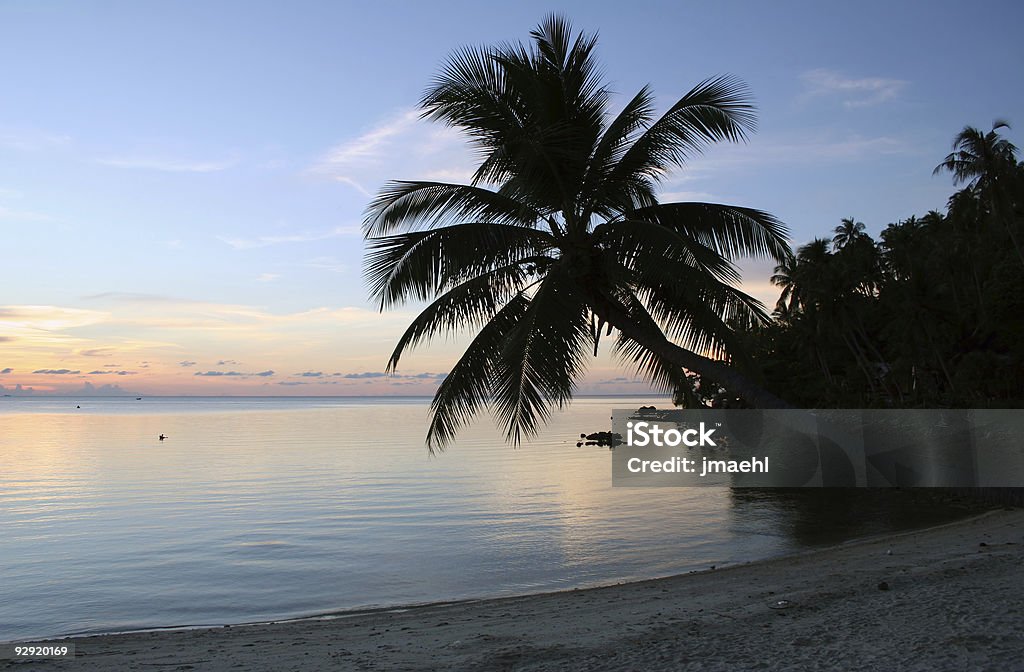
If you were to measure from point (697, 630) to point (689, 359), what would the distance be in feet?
16.2

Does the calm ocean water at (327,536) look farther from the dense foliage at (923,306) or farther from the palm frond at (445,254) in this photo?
the dense foliage at (923,306)

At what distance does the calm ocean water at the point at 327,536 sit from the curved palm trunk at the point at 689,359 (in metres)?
4.24

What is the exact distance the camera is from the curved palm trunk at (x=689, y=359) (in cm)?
1089

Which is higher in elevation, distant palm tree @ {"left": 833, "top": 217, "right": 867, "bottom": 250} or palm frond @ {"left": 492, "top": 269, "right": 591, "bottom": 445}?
distant palm tree @ {"left": 833, "top": 217, "right": 867, "bottom": 250}

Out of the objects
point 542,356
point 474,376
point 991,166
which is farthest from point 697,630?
point 991,166

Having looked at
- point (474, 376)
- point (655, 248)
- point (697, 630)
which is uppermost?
point (655, 248)

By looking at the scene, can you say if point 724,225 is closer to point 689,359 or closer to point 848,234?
point 689,359

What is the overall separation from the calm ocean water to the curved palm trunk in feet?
13.9

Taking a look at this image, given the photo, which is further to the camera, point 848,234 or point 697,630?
point 848,234

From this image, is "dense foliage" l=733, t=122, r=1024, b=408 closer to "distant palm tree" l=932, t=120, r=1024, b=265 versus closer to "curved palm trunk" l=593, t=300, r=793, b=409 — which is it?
"distant palm tree" l=932, t=120, r=1024, b=265

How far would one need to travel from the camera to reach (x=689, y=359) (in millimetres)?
11109

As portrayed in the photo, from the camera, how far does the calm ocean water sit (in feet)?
41.5

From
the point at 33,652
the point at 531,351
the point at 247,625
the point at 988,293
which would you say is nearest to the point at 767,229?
the point at 531,351

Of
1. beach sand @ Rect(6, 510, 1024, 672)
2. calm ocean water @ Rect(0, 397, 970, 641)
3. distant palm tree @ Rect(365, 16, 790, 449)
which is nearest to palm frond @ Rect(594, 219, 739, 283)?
distant palm tree @ Rect(365, 16, 790, 449)
